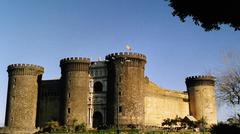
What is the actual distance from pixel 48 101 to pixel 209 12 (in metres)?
46.8

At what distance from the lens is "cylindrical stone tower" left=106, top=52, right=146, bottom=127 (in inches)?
2125

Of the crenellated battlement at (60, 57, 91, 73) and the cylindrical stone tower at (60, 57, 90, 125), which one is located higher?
the crenellated battlement at (60, 57, 91, 73)

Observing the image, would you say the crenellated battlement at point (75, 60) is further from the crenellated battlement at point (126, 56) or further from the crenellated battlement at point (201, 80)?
the crenellated battlement at point (201, 80)

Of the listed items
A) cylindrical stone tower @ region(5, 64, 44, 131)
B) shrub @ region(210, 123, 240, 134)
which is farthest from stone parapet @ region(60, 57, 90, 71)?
shrub @ region(210, 123, 240, 134)

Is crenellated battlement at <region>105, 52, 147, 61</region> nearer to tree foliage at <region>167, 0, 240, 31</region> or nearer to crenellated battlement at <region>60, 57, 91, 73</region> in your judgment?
crenellated battlement at <region>60, 57, 91, 73</region>

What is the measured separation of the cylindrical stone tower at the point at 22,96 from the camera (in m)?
58.5

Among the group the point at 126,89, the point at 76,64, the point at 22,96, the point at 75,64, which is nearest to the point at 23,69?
the point at 22,96

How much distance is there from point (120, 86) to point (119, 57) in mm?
4117

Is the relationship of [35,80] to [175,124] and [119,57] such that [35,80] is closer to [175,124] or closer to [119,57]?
[119,57]

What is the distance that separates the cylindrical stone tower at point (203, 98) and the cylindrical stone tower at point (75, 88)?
62.3ft

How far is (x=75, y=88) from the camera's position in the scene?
56.3 m

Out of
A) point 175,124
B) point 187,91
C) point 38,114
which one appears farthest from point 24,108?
point 187,91

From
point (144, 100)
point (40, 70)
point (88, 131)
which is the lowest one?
point (88, 131)

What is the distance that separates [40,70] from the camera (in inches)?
2458
